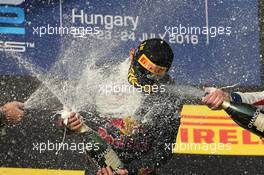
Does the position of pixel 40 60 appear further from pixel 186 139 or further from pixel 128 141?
pixel 186 139

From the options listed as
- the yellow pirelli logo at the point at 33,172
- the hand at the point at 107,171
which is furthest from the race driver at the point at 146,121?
the yellow pirelli logo at the point at 33,172

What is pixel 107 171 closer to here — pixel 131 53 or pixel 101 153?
pixel 101 153

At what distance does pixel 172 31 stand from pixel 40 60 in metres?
0.65

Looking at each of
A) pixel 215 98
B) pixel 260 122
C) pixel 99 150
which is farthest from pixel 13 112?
pixel 260 122

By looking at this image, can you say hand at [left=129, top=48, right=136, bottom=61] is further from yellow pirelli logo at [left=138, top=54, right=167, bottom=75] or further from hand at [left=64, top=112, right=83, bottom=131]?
hand at [left=64, top=112, right=83, bottom=131]

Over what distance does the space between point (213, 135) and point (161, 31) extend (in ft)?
1.83

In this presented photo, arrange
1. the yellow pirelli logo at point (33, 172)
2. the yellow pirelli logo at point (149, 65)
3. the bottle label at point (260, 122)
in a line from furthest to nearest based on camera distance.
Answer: the yellow pirelli logo at point (149, 65), the yellow pirelli logo at point (33, 172), the bottle label at point (260, 122)

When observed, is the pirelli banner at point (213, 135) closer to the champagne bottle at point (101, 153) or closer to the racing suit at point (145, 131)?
the racing suit at point (145, 131)

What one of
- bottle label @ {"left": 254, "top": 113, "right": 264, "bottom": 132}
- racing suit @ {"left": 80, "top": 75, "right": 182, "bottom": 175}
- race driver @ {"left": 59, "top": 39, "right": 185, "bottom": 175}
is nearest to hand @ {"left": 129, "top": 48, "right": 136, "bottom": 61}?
race driver @ {"left": 59, "top": 39, "right": 185, "bottom": 175}

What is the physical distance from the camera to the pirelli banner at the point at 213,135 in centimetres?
315

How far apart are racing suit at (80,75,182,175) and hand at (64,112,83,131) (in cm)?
5

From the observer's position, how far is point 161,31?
126 inches

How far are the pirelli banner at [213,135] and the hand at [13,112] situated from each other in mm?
747

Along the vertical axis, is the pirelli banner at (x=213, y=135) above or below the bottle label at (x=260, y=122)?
below
